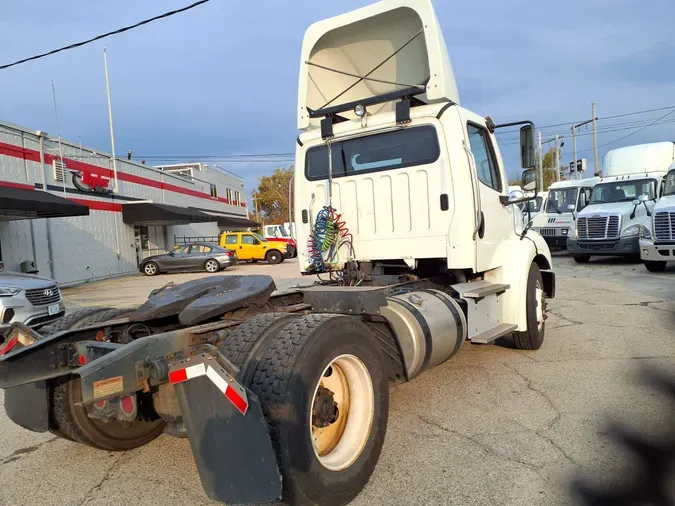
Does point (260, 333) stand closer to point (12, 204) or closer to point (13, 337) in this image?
point (13, 337)

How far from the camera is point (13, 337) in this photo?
3.22m

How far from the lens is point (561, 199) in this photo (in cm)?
2073

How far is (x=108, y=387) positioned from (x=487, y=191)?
14.0 feet

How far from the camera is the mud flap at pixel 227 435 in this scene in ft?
7.90

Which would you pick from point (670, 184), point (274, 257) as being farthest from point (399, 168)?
point (274, 257)

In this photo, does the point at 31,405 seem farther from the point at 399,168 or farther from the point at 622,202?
the point at 622,202

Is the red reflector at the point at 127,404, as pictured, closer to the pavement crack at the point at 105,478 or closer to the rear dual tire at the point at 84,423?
the rear dual tire at the point at 84,423

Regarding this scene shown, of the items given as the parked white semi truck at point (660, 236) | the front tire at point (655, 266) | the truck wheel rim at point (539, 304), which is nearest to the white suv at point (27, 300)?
the truck wheel rim at point (539, 304)

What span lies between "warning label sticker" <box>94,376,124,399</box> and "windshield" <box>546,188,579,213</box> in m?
20.4

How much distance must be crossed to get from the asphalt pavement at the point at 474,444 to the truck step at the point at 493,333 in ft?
1.54

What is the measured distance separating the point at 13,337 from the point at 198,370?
1609 millimetres

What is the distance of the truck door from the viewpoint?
16.9ft

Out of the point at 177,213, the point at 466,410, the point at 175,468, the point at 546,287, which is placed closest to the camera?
the point at 175,468

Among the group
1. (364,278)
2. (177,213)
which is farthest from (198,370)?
(177,213)
